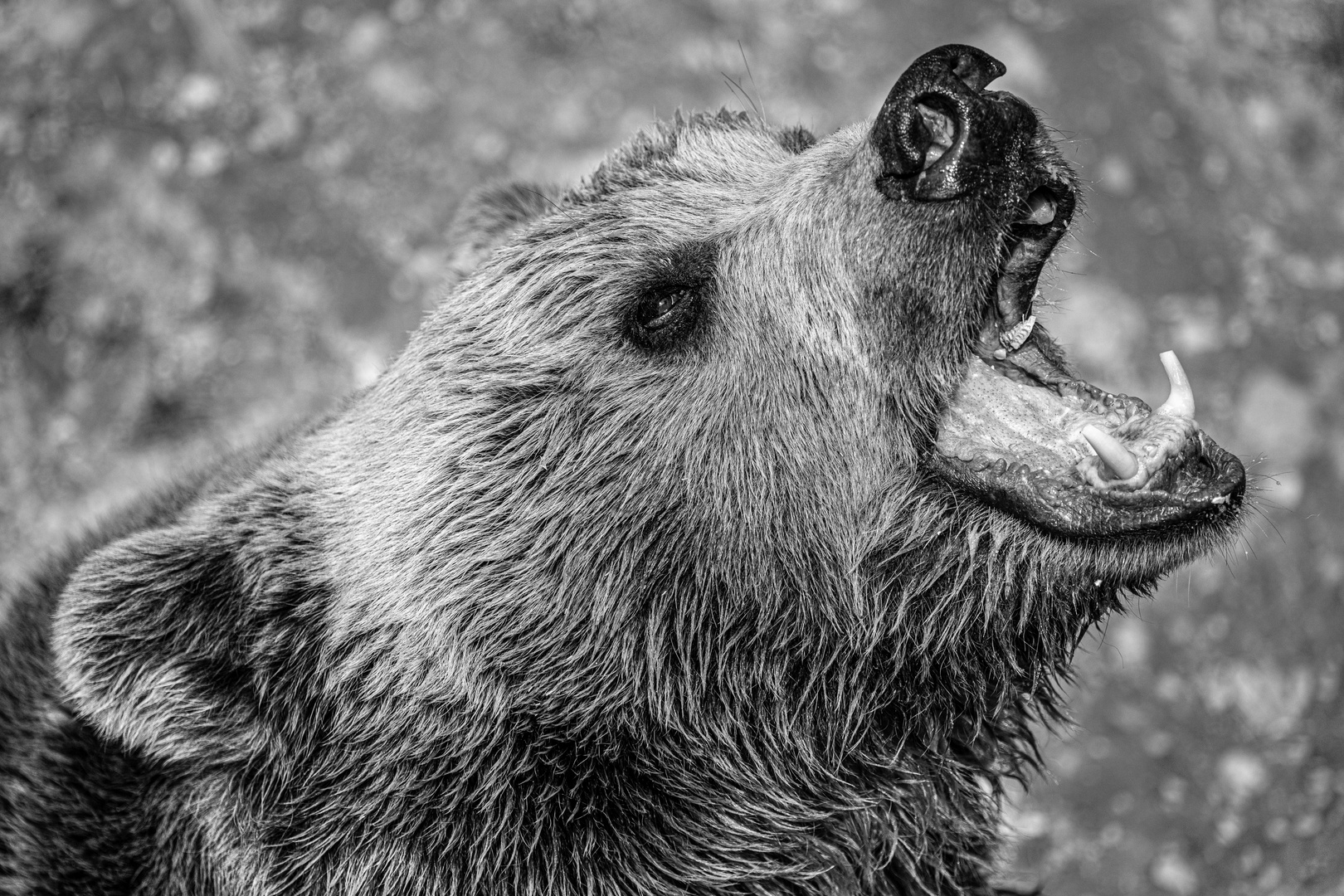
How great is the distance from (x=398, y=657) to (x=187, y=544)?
0.70m

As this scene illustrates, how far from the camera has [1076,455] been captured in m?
3.02

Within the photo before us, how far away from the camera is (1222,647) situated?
589 centimetres

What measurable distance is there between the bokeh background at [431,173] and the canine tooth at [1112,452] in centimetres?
372

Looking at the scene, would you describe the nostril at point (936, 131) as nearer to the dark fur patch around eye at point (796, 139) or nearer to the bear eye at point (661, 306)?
the bear eye at point (661, 306)

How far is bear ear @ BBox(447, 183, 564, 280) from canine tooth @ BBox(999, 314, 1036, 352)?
5.93 feet

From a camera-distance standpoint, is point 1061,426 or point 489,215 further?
point 489,215

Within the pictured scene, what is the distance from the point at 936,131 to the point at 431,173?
470cm

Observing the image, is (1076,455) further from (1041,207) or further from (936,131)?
(936,131)

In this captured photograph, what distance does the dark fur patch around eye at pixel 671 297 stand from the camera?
328 centimetres

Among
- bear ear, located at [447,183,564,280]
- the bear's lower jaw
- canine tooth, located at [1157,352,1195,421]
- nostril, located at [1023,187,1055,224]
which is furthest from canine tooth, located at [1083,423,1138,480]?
bear ear, located at [447,183,564,280]

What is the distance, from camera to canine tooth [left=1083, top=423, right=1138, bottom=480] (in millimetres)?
2879

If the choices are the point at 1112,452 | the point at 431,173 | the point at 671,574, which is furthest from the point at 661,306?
the point at 431,173

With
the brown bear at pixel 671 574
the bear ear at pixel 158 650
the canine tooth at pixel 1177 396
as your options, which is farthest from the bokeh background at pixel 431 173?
the canine tooth at pixel 1177 396

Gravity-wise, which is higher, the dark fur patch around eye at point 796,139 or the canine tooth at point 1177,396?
the dark fur patch around eye at point 796,139
